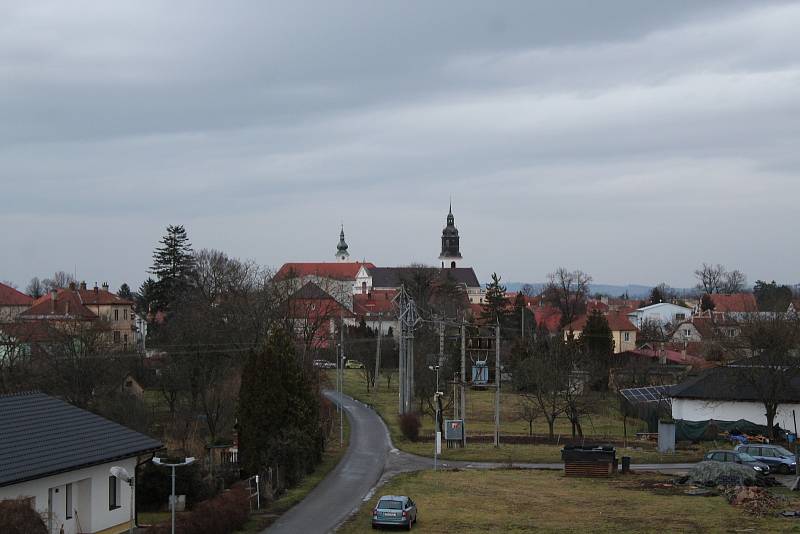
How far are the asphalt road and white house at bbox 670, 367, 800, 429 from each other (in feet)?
55.0

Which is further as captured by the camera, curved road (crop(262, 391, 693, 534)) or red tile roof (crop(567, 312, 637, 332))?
red tile roof (crop(567, 312, 637, 332))

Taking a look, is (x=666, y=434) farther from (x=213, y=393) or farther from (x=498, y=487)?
(x=213, y=393)

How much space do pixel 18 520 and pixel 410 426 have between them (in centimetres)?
3229

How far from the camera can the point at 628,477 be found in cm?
3531

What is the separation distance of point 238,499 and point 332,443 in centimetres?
2268

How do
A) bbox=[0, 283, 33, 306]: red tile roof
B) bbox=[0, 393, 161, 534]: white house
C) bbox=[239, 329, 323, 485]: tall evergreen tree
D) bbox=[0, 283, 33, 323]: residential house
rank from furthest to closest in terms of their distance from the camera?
1. bbox=[0, 283, 33, 306]: red tile roof
2. bbox=[0, 283, 33, 323]: residential house
3. bbox=[239, 329, 323, 485]: tall evergreen tree
4. bbox=[0, 393, 161, 534]: white house

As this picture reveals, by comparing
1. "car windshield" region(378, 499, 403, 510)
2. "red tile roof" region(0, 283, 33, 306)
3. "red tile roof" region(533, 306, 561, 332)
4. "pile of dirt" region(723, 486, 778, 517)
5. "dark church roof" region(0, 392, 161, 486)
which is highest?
"red tile roof" region(0, 283, 33, 306)

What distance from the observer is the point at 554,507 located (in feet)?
93.0

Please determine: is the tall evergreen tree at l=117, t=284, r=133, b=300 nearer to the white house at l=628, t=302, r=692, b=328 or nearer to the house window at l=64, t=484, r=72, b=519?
the white house at l=628, t=302, r=692, b=328

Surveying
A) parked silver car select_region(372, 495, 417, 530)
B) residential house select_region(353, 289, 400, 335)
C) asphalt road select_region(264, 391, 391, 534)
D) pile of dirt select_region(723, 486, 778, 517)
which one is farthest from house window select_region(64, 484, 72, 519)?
residential house select_region(353, 289, 400, 335)

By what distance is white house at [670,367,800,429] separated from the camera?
48.1 meters

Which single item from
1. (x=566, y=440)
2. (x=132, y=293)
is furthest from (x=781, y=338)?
(x=132, y=293)

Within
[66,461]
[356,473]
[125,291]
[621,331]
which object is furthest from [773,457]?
[125,291]

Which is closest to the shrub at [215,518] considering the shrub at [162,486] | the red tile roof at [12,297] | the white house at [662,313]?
the shrub at [162,486]
